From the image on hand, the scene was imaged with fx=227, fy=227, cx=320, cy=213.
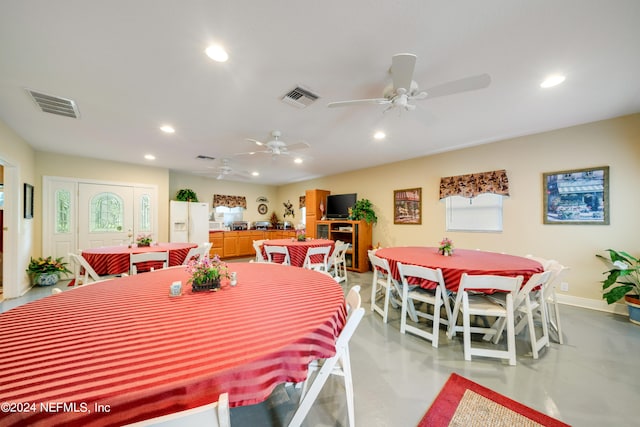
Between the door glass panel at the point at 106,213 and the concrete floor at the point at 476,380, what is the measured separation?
5.39 m

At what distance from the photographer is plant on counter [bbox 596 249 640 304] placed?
8.67 feet

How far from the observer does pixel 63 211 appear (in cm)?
448

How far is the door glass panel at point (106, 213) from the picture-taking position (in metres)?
4.81

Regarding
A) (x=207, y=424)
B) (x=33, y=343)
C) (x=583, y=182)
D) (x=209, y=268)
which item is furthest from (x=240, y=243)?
(x=583, y=182)

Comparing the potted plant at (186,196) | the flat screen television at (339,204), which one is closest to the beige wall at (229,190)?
the potted plant at (186,196)

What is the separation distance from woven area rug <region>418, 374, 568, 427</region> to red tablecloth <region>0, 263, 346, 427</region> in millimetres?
984

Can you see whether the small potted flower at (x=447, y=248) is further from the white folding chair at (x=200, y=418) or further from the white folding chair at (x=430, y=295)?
the white folding chair at (x=200, y=418)

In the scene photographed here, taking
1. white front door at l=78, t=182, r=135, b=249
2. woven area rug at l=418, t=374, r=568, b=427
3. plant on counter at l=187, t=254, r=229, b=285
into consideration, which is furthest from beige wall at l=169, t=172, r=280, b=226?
woven area rug at l=418, t=374, r=568, b=427

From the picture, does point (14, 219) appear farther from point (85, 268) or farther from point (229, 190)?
point (229, 190)

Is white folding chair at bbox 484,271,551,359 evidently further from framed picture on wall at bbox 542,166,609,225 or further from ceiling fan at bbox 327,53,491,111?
framed picture on wall at bbox 542,166,609,225

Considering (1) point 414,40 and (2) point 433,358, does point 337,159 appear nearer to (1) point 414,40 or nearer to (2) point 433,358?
(1) point 414,40

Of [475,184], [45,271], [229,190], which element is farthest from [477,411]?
[229,190]

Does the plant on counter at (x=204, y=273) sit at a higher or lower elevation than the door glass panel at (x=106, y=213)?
lower

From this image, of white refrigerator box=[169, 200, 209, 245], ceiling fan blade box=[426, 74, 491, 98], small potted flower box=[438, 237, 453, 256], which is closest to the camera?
ceiling fan blade box=[426, 74, 491, 98]
